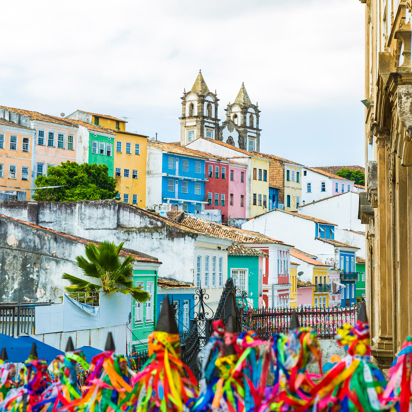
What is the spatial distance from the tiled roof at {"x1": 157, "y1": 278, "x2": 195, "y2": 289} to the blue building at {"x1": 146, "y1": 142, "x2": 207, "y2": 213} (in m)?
38.4

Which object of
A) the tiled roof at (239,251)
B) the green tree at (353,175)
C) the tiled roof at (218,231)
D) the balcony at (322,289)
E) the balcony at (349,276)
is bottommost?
the balcony at (322,289)

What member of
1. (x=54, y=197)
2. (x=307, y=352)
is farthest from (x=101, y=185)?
(x=307, y=352)

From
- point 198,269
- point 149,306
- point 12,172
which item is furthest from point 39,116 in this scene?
point 149,306

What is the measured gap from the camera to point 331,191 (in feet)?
327

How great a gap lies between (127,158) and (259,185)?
21604 mm

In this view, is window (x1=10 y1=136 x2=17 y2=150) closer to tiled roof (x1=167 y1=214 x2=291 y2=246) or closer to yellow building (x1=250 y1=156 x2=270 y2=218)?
tiled roof (x1=167 y1=214 x2=291 y2=246)

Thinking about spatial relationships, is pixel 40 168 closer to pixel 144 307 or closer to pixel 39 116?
pixel 39 116

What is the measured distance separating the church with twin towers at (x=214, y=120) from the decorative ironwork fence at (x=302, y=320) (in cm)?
9804

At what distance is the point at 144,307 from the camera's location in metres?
31.0

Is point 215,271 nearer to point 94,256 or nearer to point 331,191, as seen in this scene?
point 94,256

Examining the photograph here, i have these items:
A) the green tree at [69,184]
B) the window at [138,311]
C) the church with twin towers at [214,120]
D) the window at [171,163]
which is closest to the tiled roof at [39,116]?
the green tree at [69,184]

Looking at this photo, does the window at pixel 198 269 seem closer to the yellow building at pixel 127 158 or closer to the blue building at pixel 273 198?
the yellow building at pixel 127 158

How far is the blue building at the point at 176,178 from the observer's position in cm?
7650

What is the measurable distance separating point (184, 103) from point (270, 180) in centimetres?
3125
